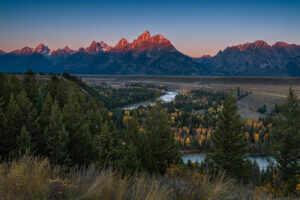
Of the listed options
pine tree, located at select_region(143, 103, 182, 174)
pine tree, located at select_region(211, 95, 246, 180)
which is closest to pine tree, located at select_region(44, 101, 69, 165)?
pine tree, located at select_region(143, 103, 182, 174)

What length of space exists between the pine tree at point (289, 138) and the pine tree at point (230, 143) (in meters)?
5.46

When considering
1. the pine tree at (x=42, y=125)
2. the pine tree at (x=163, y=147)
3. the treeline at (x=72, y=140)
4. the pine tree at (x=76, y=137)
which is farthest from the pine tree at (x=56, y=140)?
the pine tree at (x=163, y=147)

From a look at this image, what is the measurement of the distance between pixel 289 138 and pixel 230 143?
8.60 meters

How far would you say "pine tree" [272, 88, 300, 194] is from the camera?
99.1 ft

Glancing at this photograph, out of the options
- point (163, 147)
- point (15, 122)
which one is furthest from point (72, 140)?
point (163, 147)

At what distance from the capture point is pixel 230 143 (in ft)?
99.8

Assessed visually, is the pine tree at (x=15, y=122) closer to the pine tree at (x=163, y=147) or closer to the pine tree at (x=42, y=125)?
the pine tree at (x=42, y=125)

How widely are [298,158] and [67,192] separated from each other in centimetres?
3566

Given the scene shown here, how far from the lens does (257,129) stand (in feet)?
319

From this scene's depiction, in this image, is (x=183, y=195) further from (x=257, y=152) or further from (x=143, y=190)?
(x=257, y=152)

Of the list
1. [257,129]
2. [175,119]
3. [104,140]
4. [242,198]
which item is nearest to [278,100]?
[257,129]

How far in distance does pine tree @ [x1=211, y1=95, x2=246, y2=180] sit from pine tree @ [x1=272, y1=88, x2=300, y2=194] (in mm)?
5462

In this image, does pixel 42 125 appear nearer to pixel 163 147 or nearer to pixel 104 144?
pixel 104 144

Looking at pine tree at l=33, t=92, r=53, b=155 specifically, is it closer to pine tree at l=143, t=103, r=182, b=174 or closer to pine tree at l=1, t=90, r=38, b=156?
pine tree at l=1, t=90, r=38, b=156
